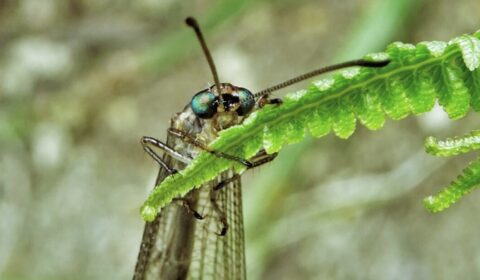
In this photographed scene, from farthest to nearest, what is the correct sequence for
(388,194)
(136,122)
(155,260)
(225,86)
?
(136,122) < (388,194) < (155,260) < (225,86)

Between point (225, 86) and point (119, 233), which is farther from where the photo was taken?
point (119, 233)

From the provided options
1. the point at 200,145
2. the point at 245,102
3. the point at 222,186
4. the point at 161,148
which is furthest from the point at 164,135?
the point at 200,145

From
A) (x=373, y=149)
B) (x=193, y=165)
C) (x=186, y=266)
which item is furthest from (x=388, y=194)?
(x=193, y=165)

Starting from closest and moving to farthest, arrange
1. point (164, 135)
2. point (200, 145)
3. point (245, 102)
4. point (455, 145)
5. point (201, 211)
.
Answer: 1. point (455, 145)
2. point (200, 145)
3. point (245, 102)
4. point (201, 211)
5. point (164, 135)

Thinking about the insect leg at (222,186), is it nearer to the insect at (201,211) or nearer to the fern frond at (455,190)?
the insect at (201,211)

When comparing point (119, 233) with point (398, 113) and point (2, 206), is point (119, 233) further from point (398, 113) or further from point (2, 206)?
point (398, 113)

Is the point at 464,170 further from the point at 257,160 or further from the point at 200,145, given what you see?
the point at 257,160
